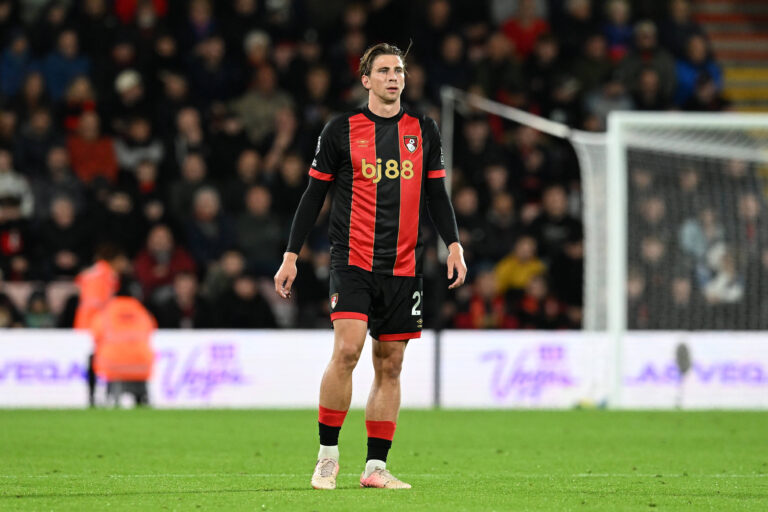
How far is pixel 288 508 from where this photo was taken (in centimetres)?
535

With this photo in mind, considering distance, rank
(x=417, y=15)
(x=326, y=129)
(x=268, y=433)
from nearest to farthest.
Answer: (x=326, y=129), (x=268, y=433), (x=417, y=15)

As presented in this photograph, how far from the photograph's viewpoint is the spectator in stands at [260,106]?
16.0 metres

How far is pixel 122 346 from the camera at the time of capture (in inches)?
488

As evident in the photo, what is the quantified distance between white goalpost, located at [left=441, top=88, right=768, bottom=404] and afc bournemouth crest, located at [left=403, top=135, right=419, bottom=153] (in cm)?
758

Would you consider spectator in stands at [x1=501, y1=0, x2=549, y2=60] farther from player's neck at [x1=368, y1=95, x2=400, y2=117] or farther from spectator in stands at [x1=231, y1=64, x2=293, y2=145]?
player's neck at [x1=368, y1=95, x2=400, y2=117]

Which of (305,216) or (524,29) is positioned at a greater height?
(524,29)

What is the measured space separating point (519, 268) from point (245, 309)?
10.4ft

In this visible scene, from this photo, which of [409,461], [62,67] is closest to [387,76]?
[409,461]

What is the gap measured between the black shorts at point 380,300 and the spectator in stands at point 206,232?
8675 mm

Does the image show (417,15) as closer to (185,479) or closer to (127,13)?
(127,13)

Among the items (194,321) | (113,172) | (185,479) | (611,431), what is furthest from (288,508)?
(113,172)

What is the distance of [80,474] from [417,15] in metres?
11.4

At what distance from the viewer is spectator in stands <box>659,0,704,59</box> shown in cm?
1770

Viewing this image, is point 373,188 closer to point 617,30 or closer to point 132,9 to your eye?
point 132,9
